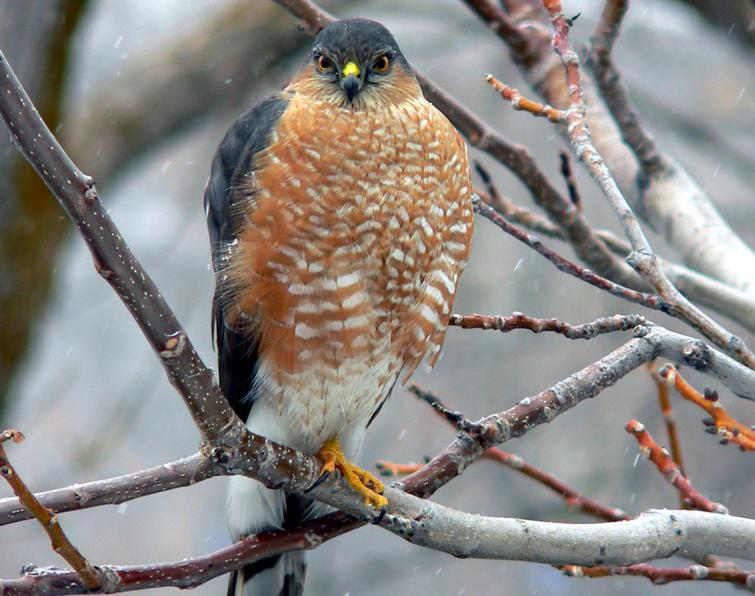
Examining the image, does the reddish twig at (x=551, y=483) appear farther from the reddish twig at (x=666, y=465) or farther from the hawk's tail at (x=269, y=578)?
the hawk's tail at (x=269, y=578)

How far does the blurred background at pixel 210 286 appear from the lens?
585 centimetres

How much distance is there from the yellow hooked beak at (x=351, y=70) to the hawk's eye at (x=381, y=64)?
0.24ft

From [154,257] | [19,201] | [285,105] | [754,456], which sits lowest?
[754,456]

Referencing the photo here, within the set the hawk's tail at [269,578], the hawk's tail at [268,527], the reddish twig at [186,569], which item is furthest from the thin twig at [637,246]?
the hawk's tail at [269,578]

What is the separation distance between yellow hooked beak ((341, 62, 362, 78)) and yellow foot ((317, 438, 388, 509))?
1069mm

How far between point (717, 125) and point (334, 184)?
5.16m

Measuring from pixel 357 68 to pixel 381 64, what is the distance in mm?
113

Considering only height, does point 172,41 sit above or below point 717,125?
above

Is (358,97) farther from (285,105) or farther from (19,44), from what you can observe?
(19,44)

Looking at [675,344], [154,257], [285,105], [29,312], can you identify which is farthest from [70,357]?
[675,344]

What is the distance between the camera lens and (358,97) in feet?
9.68

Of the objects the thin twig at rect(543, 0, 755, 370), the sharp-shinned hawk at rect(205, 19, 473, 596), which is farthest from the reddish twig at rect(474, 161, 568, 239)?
the thin twig at rect(543, 0, 755, 370)

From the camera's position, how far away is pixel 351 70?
295 centimetres

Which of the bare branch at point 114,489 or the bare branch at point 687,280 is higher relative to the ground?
the bare branch at point 114,489
